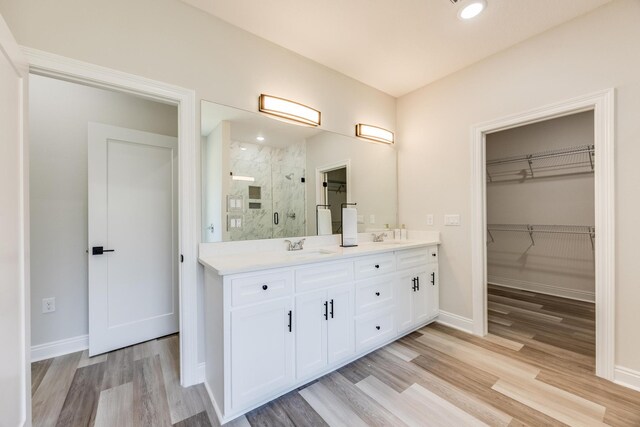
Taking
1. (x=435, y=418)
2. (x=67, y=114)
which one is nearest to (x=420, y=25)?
(x=435, y=418)

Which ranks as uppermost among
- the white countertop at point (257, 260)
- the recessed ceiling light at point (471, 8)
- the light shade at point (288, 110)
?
the recessed ceiling light at point (471, 8)

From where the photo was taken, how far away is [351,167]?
9.23ft

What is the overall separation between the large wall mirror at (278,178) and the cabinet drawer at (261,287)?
556mm

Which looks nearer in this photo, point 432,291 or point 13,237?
point 13,237

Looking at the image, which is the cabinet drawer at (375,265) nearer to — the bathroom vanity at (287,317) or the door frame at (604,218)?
the bathroom vanity at (287,317)

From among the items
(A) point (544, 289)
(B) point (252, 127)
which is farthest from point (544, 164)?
(B) point (252, 127)

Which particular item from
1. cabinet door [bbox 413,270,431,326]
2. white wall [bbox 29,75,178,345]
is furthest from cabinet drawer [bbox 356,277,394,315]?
white wall [bbox 29,75,178,345]

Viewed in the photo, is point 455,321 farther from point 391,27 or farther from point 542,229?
point 391,27

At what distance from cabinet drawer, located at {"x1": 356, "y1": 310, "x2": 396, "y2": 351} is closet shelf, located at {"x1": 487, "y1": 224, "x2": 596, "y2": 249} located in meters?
2.72

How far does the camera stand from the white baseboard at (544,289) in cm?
336

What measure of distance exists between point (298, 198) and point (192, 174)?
904mm

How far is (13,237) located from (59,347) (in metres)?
1.82

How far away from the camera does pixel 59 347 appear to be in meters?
2.19

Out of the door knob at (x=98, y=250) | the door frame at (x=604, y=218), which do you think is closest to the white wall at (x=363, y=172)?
the door frame at (x=604, y=218)
